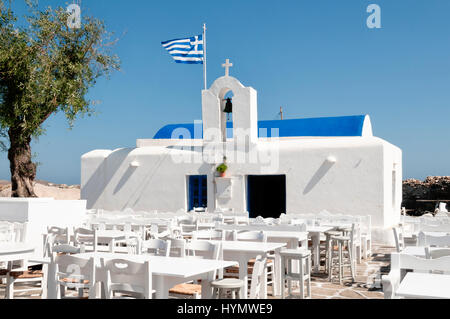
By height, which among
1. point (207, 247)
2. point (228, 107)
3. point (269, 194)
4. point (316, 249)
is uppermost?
point (228, 107)

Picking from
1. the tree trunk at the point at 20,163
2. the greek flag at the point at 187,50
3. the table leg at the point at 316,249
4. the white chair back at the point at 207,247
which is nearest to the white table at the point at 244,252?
the white chair back at the point at 207,247

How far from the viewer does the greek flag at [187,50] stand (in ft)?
60.1

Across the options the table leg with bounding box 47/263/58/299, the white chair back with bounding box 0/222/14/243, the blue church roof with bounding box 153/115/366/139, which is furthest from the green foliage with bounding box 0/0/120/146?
the blue church roof with bounding box 153/115/366/139

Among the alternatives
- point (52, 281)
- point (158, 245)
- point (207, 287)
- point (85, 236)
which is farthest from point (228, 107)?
point (52, 281)

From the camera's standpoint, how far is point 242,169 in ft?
52.4

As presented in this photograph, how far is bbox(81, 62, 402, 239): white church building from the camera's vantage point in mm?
14469

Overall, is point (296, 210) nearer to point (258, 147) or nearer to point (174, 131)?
point (258, 147)

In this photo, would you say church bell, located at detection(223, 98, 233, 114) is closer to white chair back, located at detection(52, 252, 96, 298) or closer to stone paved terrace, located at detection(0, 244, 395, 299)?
stone paved terrace, located at detection(0, 244, 395, 299)

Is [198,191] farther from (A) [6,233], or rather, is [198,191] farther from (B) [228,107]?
(A) [6,233]

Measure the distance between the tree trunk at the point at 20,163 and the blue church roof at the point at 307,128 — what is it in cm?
1031

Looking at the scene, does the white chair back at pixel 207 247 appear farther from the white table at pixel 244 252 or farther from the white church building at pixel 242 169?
the white church building at pixel 242 169

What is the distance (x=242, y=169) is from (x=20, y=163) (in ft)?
22.8

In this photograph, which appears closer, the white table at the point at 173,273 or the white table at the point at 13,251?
the white table at the point at 173,273

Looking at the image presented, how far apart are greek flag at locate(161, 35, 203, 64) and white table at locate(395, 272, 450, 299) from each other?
49.4 ft
